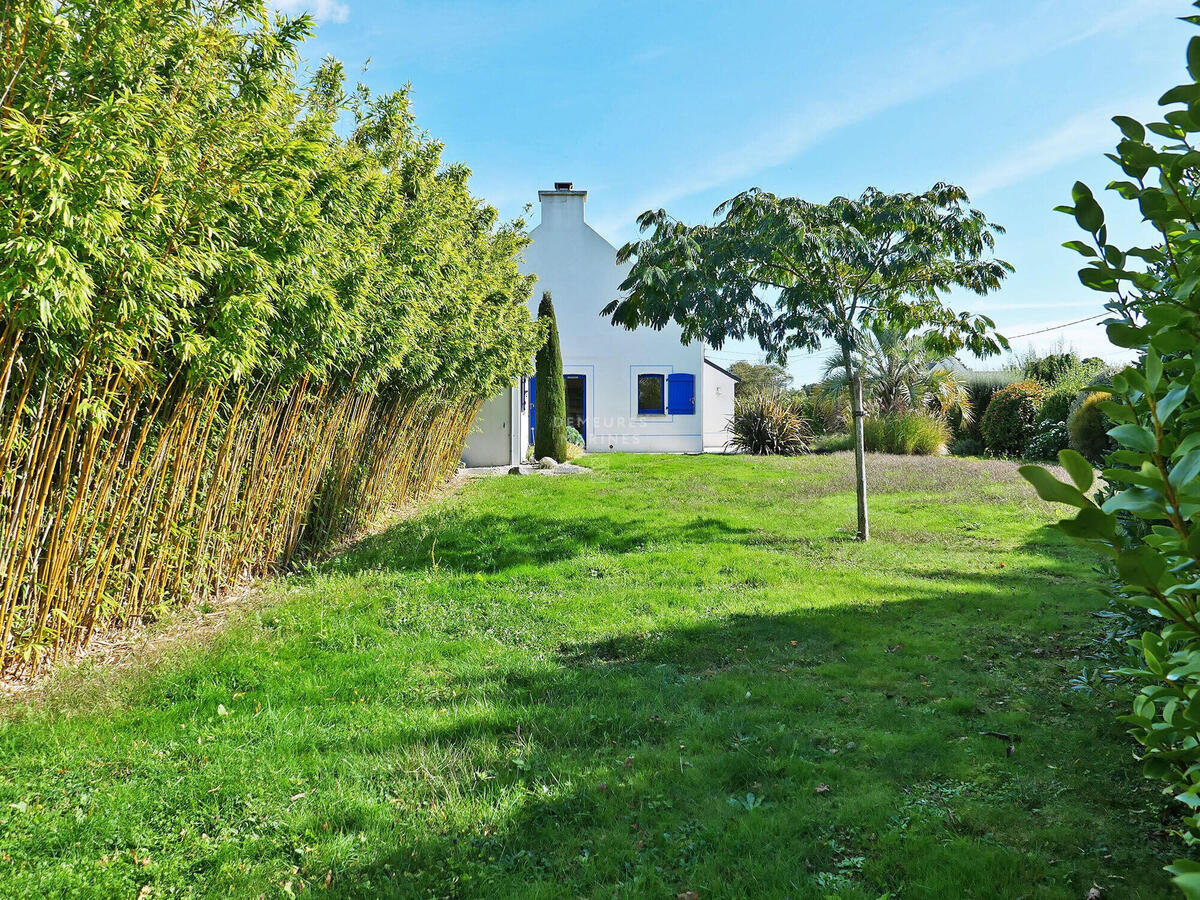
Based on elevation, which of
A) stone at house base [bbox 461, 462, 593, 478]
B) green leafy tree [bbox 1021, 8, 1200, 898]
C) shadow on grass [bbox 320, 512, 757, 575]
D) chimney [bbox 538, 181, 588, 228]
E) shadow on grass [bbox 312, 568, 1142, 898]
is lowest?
shadow on grass [bbox 312, 568, 1142, 898]

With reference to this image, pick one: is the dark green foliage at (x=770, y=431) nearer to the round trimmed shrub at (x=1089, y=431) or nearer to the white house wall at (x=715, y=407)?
the white house wall at (x=715, y=407)

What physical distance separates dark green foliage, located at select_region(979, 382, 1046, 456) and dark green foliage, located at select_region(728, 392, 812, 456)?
159 inches

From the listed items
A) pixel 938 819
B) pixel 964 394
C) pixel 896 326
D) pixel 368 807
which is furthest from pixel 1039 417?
pixel 368 807

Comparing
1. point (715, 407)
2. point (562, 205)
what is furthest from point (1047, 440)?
point (562, 205)

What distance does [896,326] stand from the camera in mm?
7812

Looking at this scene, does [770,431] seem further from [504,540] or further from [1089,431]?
[504,540]

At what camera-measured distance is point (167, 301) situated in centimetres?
291

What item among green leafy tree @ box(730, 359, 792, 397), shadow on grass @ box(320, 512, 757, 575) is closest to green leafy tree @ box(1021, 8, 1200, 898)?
shadow on grass @ box(320, 512, 757, 575)

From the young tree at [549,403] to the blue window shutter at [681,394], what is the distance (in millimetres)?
3963

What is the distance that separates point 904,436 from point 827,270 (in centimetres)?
813

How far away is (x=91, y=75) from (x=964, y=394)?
18.1 m

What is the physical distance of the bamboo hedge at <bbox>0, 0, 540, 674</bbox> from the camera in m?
2.37

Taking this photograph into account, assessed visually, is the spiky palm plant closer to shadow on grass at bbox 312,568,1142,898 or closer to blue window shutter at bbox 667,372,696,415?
blue window shutter at bbox 667,372,696,415

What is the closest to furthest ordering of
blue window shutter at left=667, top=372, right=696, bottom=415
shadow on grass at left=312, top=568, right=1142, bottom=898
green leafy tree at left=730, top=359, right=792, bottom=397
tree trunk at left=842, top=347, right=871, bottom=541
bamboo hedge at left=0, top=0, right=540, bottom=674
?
shadow on grass at left=312, top=568, right=1142, bottom=898 < bamboo hedge at left=0, top=0, right=540, bottom=674 < tree trunk at left=842, top=347, right=871, bottom=541 < blue window shutter at left=667, top=372, right=696, bottom=415 < green leafy tree at left=730, top=359, right=792, bottom=397
